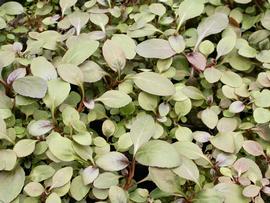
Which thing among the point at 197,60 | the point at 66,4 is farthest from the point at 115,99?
the point at 66,4

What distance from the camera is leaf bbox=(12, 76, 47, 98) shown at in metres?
1.23

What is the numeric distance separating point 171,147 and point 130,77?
285 mm

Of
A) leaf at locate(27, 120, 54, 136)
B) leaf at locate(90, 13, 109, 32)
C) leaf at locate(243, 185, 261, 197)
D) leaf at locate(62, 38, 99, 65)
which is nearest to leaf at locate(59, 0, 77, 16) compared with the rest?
A: leaf at locate(90, 13, 109, 32)

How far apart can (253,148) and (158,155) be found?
264 millimetres

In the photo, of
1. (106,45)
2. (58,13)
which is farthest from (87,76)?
(58,13)

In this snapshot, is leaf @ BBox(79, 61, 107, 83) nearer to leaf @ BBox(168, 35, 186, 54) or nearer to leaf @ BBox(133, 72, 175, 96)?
leaf @ BBox(133, 72, 175, 96)

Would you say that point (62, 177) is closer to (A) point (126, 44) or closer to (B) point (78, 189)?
(B) point (78, 189)

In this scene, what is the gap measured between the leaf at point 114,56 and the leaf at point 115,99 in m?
0.09

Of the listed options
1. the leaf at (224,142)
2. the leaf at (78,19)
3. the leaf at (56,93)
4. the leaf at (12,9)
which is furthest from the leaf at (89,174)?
the leaf at (12,9)

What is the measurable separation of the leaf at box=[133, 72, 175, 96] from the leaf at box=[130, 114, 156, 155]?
0.30ft

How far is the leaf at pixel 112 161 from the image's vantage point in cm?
111

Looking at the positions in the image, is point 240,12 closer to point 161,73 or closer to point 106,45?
point 161,73

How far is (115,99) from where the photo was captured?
1246mm

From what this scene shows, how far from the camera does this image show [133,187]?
1.13m
